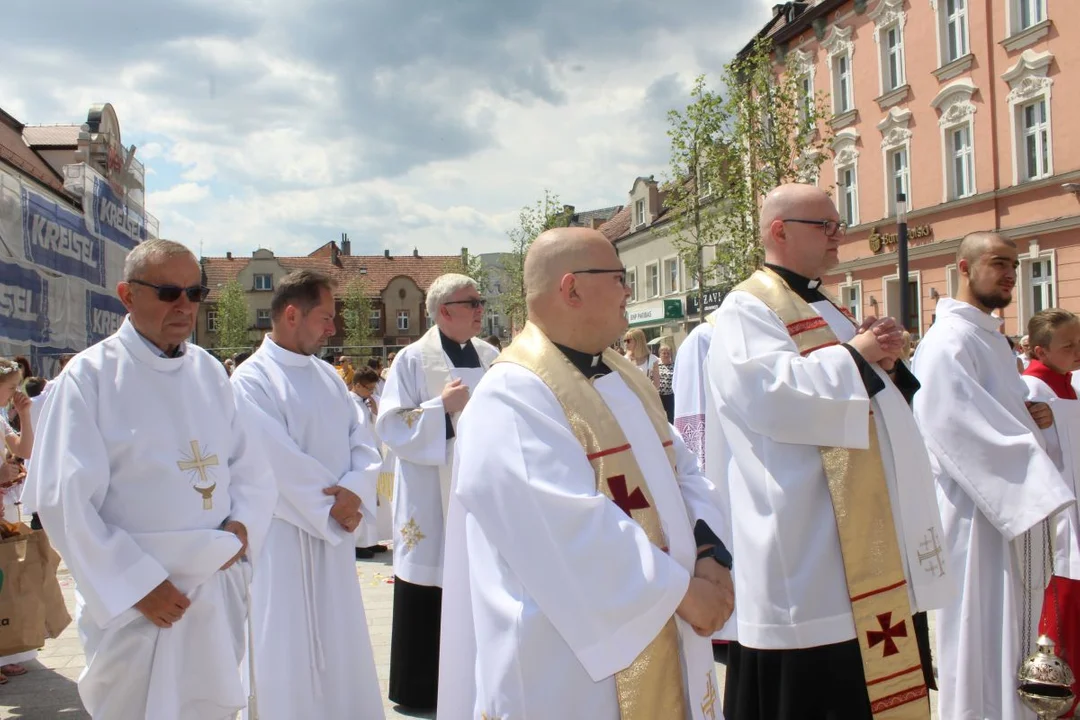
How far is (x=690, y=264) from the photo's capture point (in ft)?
79.9

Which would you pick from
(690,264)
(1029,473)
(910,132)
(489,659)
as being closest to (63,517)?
(489,659)

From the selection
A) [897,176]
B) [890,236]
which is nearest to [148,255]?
[890,236]

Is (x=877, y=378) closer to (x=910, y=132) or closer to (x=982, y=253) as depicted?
(x=982, y=253)

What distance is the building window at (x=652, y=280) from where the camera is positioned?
41062 mm

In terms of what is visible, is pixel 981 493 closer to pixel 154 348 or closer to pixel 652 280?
pixel 154 348

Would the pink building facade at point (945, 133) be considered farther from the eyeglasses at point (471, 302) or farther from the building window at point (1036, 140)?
the eyeglasses at point (471, 302)

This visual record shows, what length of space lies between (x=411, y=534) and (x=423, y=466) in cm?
39

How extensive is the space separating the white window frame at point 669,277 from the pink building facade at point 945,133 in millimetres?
10207

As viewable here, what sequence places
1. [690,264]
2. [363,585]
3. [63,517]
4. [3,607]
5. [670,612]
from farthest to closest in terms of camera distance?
[690,264], [363,585], [3,607], [63,517], [670,612]

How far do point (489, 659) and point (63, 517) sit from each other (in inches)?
69.5

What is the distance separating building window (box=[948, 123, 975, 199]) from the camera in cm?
2255

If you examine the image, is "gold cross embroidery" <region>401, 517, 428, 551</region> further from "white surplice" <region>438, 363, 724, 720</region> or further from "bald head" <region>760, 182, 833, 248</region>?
"white surplice" <region>438, 363, 724, 720</region>

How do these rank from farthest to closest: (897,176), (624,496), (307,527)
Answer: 1. (897,176)
2. (307,527)
3. (624,496)

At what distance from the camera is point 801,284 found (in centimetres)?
394
